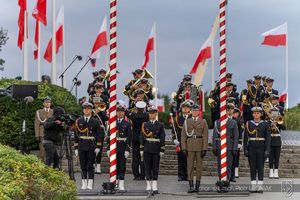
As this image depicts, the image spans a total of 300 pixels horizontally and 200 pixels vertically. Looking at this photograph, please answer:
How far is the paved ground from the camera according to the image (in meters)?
17.3

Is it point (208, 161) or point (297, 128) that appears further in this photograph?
point (297, 128)

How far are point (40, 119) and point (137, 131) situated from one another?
10.6 ft

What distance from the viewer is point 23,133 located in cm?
2289

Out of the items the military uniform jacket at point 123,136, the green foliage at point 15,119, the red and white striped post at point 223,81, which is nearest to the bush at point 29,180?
the red and white striped post at point 223,81

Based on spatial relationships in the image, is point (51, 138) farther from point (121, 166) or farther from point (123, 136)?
point (121, 166)

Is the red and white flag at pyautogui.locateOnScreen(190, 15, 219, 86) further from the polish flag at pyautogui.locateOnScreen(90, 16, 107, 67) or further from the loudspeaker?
the loudspeaker

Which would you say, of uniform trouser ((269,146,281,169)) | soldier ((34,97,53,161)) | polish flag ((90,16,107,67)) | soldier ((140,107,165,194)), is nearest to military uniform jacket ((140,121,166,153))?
soldier ((140,107,165,194))

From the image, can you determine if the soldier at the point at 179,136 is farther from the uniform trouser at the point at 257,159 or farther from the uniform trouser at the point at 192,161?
the uniform trouser at the point at 257,159

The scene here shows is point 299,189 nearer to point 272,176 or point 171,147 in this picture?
point 272,176

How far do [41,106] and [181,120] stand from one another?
5.57 meters

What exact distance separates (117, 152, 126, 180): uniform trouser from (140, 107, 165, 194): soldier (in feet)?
2.17

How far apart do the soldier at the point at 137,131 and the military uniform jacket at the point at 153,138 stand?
2176 millimetres

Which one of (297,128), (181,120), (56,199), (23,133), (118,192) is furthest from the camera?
(297,128)

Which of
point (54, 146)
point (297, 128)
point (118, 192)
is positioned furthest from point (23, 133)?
point (297, 128)
